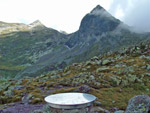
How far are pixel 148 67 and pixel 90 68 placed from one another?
1888cm

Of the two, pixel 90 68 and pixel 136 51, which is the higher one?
pixel 136 51

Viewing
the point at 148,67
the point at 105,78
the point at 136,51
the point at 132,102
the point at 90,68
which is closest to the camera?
the point at 132,102

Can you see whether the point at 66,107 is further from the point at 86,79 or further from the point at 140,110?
the point at 86,79

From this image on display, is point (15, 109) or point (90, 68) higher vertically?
point (90, 68)

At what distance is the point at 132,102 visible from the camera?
13758mm

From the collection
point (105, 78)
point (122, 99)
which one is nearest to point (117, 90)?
point (122, 99)

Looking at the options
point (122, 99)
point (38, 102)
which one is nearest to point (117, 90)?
point (122, 99)

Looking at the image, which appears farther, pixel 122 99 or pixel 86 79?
pixel 86 79

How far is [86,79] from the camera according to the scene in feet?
115

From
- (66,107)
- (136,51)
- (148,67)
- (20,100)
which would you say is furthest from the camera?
(136,51)

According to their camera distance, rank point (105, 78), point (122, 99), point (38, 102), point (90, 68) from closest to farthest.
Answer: point (122, 99)
point (38, 102)
point (105, 78)
point (90, 68)

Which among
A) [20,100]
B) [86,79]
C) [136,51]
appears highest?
[136,51]

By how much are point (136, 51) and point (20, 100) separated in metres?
54.9

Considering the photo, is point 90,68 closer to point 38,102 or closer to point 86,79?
point 86,79
